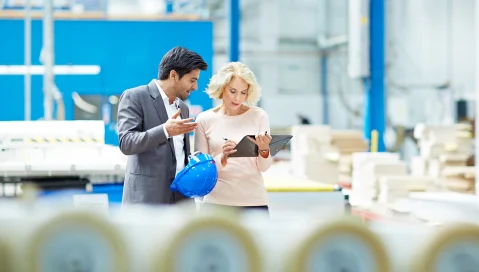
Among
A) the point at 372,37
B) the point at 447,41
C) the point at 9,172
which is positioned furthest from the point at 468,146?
the point at 447,41

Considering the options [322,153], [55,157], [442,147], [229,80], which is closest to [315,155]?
[322,153]

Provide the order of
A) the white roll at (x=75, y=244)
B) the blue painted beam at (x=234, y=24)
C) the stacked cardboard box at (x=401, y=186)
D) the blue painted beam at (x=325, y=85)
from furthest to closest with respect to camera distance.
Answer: the blue painted beam at (x=325, y=85) < the blue painted beam at (x=234, y=24) < the stacked cardboard box at (x=401, y=186) < the white roll at (x=75, y=244)

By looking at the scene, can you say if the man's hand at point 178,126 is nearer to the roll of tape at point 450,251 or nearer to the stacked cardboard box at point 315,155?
the roll of tape at point 450,251

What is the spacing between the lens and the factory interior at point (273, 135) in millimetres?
931

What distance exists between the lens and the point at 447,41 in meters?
17.3

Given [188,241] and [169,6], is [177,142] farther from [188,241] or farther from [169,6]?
[169,6]

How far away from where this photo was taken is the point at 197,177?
101 inches

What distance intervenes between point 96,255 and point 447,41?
1738cm

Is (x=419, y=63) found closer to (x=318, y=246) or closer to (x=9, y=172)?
(x=9, y=172)

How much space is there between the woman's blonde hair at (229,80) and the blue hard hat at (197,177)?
289 mm

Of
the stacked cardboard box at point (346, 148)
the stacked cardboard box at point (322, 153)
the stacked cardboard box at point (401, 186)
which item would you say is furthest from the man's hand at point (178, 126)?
the stacked cardboard box at point (346, 148)

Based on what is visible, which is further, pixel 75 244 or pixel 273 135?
pixel 273 135

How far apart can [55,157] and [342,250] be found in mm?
4201

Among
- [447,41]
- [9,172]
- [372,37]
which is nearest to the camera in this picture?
[9,172]
